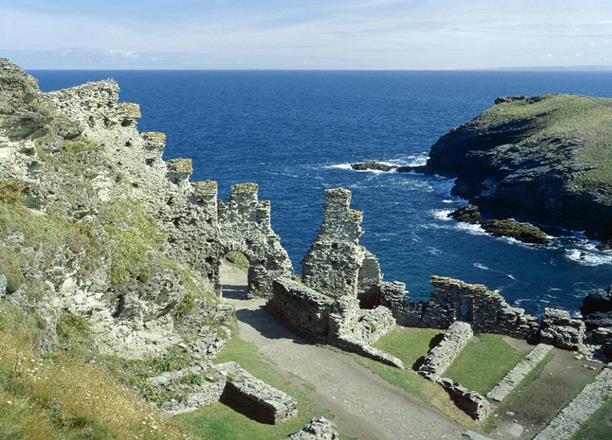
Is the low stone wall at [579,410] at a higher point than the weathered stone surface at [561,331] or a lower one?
lower

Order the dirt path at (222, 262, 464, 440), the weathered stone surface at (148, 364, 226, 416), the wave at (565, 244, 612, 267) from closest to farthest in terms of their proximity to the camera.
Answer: the weathered stone surface at (148, 364, 226, 416) → the dirt path at (222, 262, 464, 440) → the wave at (565, 244, 612, 267)

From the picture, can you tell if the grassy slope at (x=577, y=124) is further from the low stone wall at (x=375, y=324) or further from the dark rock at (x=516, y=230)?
the low stone wall at (x=375, y=324)

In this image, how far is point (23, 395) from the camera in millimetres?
11539

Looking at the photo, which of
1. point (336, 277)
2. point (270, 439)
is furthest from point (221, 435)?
point (336, 277)

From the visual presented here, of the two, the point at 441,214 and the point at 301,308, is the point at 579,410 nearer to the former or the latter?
the point at 301,308

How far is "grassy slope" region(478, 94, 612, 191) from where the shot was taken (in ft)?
253

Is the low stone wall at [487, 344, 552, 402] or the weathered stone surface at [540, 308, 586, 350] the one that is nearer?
the low stone wall at [487, 344, 552, 402]

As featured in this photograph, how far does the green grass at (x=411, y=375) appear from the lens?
23078 mm

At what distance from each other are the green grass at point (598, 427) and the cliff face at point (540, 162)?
162 ft

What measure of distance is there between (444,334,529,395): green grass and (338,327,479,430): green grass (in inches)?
75.4

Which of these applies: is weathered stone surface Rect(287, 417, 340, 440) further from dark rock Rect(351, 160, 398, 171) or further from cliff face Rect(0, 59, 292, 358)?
dark rock Rect(351, 160, 398, 171)

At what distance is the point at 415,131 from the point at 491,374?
13782 centimetres

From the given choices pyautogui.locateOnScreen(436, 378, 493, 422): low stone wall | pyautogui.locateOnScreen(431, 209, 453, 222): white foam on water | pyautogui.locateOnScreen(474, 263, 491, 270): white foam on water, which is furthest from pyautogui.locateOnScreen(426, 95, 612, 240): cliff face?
pyautogui.locateOnScreen(436, 378, 493, 422): low stone wall

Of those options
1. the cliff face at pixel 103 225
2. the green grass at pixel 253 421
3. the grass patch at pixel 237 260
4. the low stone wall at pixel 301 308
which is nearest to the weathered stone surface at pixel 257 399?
the green grass at pixel 253 421
